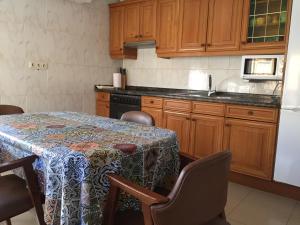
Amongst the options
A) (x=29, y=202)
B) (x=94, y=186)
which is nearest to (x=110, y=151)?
(x=94, y=186)

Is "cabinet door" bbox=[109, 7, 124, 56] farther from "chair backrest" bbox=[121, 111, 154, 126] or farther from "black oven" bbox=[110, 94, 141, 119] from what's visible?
"chair backrest" bbox=[121, 111, 154, 126]

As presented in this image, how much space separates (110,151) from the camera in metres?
1.21

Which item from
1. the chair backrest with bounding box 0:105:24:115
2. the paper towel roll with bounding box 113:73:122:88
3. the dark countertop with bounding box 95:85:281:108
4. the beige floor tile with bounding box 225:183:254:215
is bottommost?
the beige floor tile with bounding box 225:183:254:215

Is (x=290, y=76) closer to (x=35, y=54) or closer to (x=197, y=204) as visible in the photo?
(x=197, y=204)

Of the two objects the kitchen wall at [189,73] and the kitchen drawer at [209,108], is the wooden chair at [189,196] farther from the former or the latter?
the kitchen wall at [189,73]

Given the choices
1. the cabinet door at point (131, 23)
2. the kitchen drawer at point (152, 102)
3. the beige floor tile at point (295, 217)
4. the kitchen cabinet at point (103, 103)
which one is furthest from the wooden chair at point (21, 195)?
the cabinet door at point (131, 23)

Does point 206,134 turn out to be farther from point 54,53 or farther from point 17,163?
point 54,53

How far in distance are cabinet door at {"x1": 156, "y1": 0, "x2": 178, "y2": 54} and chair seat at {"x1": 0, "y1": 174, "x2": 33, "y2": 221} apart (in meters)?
2.55

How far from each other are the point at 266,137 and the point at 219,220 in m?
1.54

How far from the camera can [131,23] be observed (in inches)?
152

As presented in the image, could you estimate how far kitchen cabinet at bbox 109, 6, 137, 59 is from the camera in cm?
399

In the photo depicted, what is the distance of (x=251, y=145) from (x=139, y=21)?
2.37 m

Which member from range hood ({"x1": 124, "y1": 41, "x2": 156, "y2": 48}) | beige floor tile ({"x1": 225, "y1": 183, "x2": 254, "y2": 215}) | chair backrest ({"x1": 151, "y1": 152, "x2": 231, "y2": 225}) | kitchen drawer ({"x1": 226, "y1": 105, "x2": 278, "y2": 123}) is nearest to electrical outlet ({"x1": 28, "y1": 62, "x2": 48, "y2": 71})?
range hood ({"x1": 124, "y1": 41, "x2": 156, "y2": 48})

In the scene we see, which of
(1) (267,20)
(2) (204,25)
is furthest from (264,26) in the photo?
(2) (204,25)
